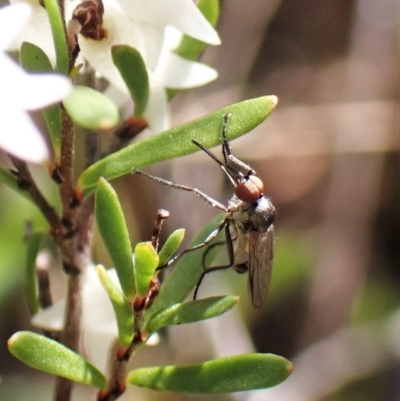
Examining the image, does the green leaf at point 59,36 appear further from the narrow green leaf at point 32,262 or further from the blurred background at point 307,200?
the blurred background at point 307,200

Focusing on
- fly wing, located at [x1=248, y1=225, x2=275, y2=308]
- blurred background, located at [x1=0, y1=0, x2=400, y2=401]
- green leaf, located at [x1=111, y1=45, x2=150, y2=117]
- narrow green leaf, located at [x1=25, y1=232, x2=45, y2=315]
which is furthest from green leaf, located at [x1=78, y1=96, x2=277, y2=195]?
blurred background, located at [x1=0, y1=0, x2=400, y2=401]

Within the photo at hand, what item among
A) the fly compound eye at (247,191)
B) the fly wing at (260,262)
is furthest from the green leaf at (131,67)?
the fly wing at (260,262)

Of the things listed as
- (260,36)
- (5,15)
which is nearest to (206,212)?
(260,36)

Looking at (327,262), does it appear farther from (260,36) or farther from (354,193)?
(260,36)

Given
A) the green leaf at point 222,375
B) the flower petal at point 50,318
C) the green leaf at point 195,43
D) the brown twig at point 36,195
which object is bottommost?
the green leaf at point 222,375

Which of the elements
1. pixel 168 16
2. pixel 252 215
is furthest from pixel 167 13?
pixel 252 215

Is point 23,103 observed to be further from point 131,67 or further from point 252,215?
point 252,215
